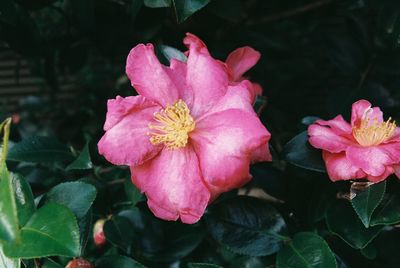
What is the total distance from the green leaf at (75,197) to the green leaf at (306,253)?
313mm

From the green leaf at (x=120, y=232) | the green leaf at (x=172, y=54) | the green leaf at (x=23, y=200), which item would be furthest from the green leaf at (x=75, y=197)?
the green leaf at (x=172, y=54)

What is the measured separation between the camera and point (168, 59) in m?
0.88

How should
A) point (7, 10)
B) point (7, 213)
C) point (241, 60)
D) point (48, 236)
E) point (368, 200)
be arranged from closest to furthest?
point (7, 213)
point (48, 236)
point (368, 200)
point (241, 60)
point (7, 10)

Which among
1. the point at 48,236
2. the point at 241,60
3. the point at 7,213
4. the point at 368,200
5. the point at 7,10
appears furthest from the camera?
the point at 7,10

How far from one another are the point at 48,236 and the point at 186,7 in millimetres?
411

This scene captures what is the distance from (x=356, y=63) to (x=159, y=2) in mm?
660

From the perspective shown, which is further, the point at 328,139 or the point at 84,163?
the point at 84,163

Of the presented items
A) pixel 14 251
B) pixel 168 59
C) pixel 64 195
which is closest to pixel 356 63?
pixel 168 59

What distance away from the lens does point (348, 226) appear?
81 cm

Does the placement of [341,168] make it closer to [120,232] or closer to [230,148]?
[230,148]

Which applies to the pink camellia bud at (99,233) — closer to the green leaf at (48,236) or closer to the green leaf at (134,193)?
the green leaf at (134,193)

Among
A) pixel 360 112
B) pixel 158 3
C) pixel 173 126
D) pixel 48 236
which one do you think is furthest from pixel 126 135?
pixel 360 112

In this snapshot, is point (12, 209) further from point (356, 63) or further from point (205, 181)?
point (356, 63)

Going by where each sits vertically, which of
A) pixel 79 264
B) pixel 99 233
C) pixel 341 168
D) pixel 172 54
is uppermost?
pixel 172 54
